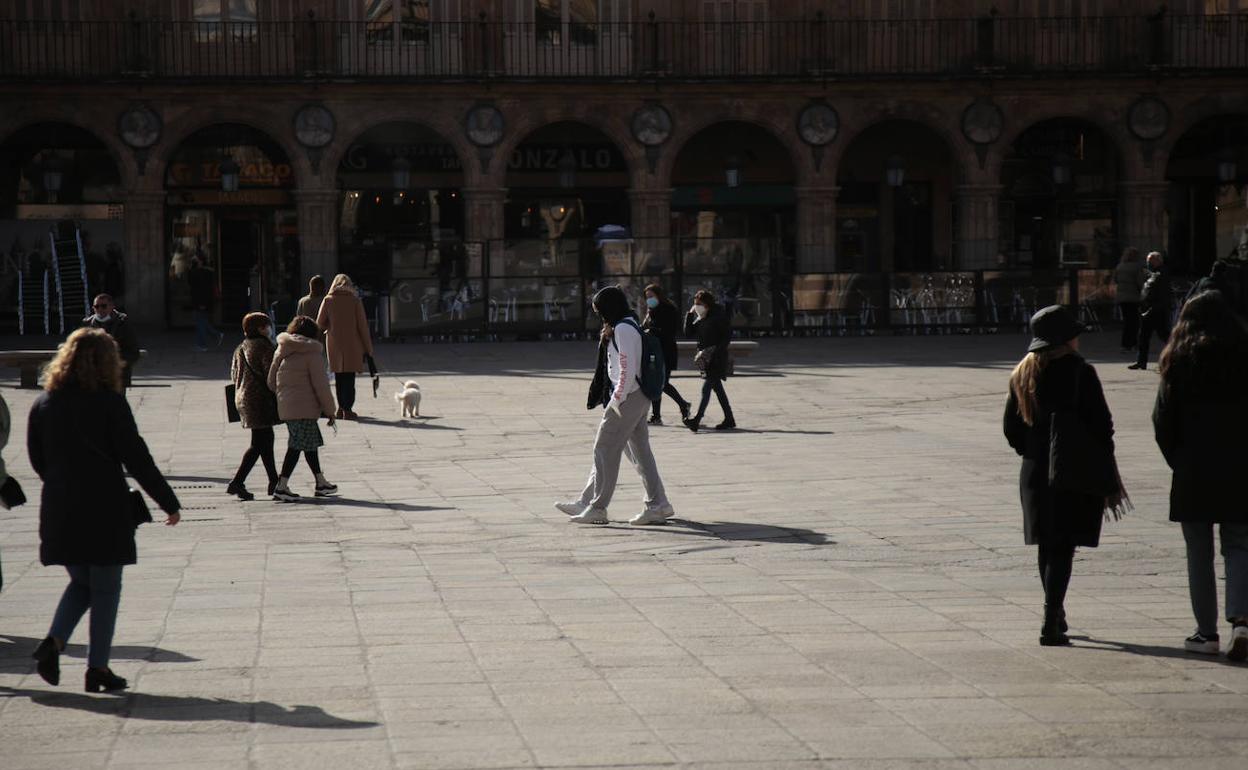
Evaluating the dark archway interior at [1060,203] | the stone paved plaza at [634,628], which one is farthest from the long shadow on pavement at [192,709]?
the dark archway interior at [1060,203]

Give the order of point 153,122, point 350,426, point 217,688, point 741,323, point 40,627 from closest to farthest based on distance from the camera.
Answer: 1. point 217,688
2. point 40,627
3. point 350,426
4. point 741,323
5. point 153,122

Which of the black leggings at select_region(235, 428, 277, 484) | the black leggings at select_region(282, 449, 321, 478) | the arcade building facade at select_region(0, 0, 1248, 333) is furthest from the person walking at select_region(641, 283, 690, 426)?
the arcade building facade at select_region(0, 0, 1248, 333)

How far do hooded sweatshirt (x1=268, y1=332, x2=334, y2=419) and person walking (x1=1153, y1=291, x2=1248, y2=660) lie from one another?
287 inches

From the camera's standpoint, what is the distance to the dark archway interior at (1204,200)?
126 feet

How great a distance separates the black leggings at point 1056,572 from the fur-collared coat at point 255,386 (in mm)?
7298

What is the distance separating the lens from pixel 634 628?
8102mm

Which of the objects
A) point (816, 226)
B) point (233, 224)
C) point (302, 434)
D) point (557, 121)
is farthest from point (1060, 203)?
point (302, 434)

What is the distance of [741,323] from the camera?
31156 mm

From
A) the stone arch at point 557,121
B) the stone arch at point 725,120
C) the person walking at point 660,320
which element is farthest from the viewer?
the stone arch at point 725,120

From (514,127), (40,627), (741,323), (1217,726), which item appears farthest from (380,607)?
(514,127)

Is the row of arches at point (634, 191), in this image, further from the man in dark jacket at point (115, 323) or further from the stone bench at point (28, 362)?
the man in dark jacket at point (115, 323)

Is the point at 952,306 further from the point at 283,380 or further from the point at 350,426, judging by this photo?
the point at 283,380

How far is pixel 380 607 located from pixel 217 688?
1.84 metres

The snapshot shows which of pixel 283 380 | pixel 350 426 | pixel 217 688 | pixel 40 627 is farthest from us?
pixel 350 426
